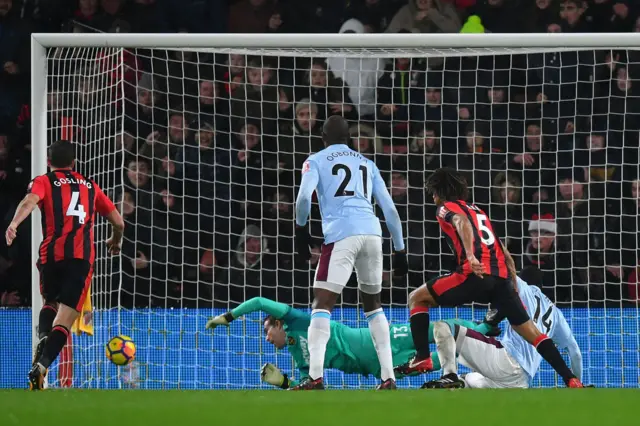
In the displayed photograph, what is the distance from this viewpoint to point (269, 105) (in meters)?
10.6

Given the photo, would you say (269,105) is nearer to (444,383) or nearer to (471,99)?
(471,99)

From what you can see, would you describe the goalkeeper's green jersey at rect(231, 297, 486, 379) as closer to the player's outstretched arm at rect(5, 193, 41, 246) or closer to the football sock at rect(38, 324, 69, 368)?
the football sock at rect(38, 324, 69, 368)

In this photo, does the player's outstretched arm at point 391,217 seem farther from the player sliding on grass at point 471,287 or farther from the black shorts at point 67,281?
the black shorts at point 67,281

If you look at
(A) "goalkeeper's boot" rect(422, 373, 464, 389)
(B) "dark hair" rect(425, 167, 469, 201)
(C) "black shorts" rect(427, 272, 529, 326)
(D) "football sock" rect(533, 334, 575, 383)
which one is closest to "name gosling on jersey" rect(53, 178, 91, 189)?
(B) "dark hair" rect(425, 167, 469, 201)

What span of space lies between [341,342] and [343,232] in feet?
4.32

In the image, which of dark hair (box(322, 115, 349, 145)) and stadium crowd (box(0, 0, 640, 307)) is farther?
stadium crowd (box(0, 0, 640, 307))

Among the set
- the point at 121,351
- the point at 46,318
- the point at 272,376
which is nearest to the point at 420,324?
the point at 272,376

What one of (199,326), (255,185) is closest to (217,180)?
(255,185)

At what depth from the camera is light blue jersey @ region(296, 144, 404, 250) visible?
6.86m

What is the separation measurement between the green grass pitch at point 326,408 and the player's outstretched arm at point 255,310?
1762 mm

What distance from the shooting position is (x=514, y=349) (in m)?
8.09

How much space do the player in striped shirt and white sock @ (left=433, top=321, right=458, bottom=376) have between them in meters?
2.16

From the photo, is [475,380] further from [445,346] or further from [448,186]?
[448,186]

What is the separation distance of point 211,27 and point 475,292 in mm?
5433
